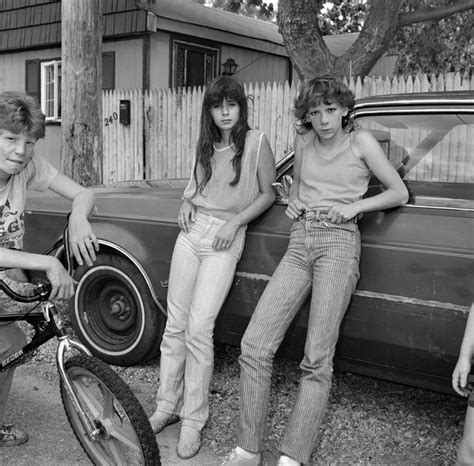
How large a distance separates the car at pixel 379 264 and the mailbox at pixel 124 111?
786 centimetres

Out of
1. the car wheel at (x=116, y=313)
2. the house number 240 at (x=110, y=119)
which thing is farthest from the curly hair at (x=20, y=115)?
the house number 240 at (x=110, y=119)

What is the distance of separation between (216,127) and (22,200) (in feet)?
3.41

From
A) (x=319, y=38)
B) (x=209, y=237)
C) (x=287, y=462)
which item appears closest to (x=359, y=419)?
(x=287, y=462)

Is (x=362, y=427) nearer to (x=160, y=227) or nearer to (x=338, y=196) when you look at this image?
(x=338, y=196)

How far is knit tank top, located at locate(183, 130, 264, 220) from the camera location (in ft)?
10.8

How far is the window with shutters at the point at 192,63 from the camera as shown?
547 inches

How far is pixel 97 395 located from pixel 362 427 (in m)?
1.44

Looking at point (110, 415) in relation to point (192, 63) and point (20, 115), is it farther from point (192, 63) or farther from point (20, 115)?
point (192, 63)

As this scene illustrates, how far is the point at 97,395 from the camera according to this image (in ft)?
8.84

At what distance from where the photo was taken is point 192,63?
14.3 metres

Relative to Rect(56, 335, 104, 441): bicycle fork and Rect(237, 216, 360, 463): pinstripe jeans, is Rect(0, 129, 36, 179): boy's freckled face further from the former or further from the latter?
Rect(237, 216, 360, 463): pinstripe jeans

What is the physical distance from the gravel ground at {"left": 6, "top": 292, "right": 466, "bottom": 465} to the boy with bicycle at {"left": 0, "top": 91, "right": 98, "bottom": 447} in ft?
3.66

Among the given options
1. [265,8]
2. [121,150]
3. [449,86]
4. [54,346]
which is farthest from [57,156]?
[54,346]

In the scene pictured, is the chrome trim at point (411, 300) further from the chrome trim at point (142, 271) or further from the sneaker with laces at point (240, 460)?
the chrome trim at point (142, 271)
